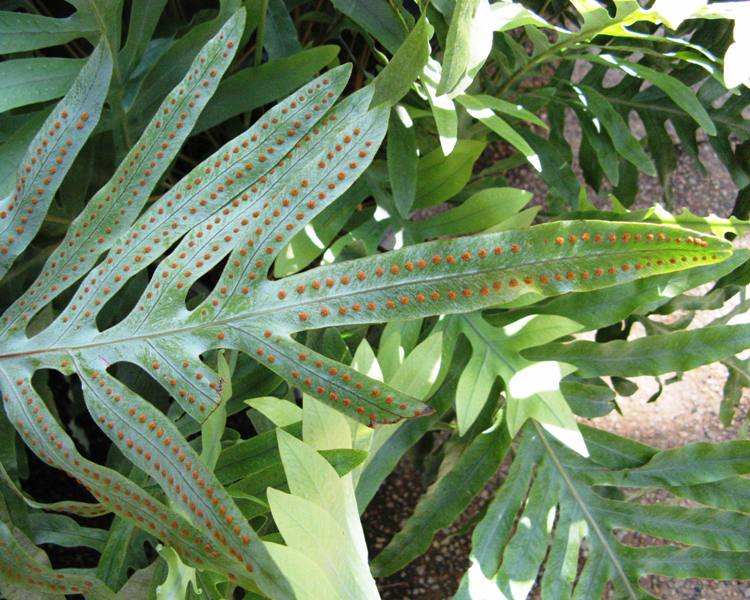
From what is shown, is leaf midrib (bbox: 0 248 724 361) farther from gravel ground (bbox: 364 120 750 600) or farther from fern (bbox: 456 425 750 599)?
gravel ground (bbox: 364 120 750 600)

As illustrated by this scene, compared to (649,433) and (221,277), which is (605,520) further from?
(649,433)

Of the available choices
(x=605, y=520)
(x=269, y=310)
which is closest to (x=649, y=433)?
(x=605, y=520)

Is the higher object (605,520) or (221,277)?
(221,277)

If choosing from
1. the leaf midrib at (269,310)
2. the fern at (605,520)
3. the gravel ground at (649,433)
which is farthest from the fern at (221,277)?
the gravel ground at (649,433)

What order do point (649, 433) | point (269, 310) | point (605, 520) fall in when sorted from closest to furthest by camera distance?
point (269, 310) → point (605, 520) → point (649, 433)

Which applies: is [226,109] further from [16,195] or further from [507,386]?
[507,386]

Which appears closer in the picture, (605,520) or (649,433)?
(605,520)

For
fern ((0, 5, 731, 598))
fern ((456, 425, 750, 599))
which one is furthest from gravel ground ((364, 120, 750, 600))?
fern ((0, 5, 731, 598))
